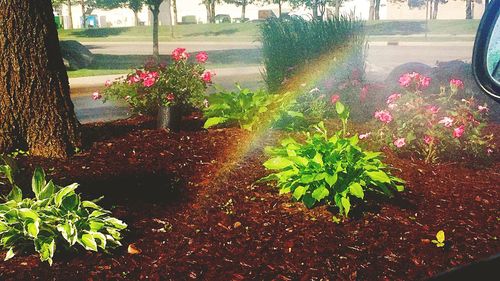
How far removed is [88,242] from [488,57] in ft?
8.21

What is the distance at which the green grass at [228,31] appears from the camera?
119 ft

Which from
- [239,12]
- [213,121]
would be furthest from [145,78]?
[239,12]

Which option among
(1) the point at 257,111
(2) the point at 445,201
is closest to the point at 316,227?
(2) the point at 445,201

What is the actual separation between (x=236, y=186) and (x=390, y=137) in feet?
6.79

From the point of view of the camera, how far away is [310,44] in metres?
8.70

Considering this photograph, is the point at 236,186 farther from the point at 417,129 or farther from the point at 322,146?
the point at 417,129

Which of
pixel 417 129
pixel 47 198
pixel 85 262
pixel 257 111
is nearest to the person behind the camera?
pixel 85 262

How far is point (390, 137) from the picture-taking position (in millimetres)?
5410

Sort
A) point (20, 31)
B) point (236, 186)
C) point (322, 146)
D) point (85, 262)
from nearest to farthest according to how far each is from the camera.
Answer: point (85, 262)
point (322, 146)
point (236, 186)
point (20, 31)

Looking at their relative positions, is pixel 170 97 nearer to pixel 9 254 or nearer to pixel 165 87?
pixel 165 87

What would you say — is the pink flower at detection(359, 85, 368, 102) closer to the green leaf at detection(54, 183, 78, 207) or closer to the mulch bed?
the mulch bed

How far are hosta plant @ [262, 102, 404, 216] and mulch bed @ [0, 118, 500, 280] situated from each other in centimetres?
14

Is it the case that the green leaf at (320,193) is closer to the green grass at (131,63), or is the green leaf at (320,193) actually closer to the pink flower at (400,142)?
A: the pink flower at (400,142)

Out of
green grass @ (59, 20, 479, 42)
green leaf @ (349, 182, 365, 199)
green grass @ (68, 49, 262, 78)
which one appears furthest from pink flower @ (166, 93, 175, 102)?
green grass @ (59, 20, 479, 42)
